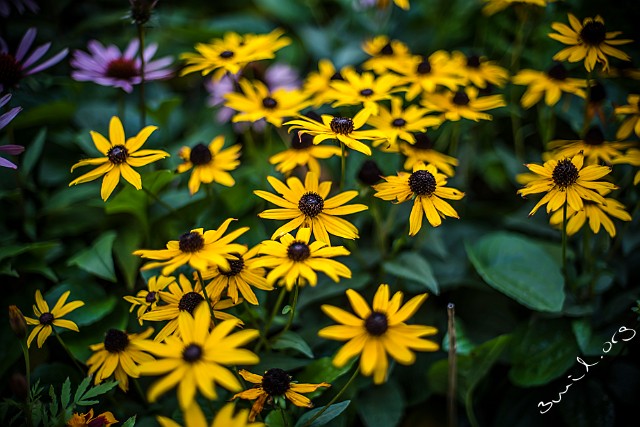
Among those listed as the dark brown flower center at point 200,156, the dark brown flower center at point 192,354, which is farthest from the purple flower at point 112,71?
the dark brown flower center at point 192,354

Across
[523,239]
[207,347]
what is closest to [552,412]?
[523,239]

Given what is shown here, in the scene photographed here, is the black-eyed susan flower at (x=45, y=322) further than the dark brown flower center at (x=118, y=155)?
No

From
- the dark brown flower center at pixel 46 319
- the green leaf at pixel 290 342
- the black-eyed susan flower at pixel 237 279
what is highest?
the black-eyed susan flower at pixel 237 279

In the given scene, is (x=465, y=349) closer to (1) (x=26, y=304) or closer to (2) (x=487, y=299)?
(2) (x=487, y=299)

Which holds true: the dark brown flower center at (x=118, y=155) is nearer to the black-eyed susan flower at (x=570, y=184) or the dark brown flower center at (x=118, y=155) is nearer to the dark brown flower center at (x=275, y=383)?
the dark brown flower center at (x=275, y=383)

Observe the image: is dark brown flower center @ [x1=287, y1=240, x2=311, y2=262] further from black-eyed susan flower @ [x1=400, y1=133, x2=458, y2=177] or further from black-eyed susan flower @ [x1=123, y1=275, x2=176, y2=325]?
black-eyed susan flower @ [x1=400, y1=133, x2=458, y2=177]

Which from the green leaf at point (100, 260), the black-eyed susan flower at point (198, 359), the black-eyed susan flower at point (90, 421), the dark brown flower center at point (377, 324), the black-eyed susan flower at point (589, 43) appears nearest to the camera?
the black-eyed susan flower at point (198, 359)

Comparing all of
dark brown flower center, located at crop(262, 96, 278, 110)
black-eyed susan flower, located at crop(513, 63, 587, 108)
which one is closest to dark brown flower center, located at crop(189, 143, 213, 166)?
dark brown flower center, located at crop(262, 96, 278, 110)
